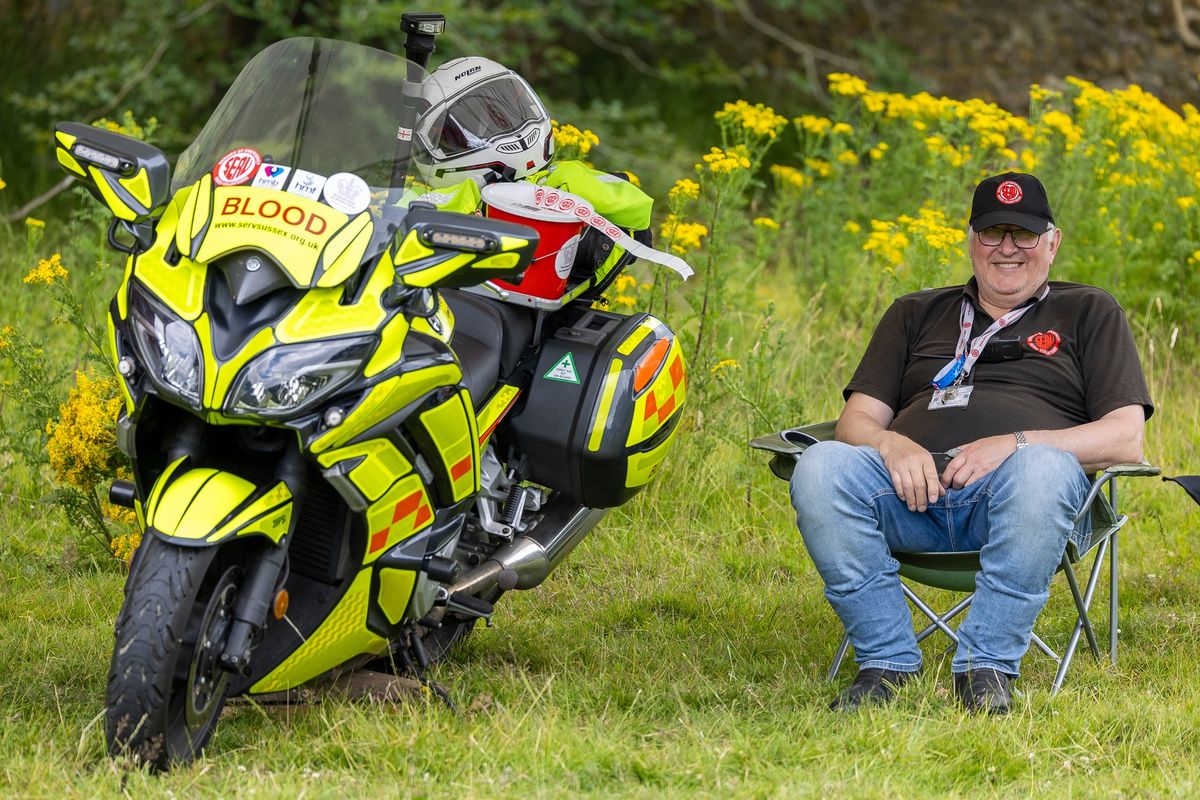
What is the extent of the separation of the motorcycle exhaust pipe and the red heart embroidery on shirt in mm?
1188

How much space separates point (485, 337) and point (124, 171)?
2.95 ft

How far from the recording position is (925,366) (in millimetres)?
3947

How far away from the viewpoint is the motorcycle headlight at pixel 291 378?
105 inches

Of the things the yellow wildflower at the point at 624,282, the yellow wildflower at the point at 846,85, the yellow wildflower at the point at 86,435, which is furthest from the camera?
the yellow wildflower at the point at 846,85

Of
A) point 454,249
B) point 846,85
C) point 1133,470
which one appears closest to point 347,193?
point 454,249

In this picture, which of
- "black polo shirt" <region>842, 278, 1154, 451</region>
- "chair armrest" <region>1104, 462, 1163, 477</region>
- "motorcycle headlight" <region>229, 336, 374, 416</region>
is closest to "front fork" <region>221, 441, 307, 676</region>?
"motorcycle headlight" <region>229, 336, 374, 416</region>

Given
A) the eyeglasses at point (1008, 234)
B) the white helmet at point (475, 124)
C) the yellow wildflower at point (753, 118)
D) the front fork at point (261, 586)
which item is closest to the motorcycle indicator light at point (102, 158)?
the front fork at point (261, 586)

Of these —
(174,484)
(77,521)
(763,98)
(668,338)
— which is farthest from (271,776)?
(763,98)

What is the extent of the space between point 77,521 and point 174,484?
1757mm

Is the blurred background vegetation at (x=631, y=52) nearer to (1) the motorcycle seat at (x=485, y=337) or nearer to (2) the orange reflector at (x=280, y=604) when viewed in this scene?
(1) the motorcycle seat at (x=485, y=337)

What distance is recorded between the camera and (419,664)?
3535 millimetres

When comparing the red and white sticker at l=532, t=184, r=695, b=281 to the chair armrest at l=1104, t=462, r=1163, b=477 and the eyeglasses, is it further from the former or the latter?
the chair armrest at l=1104, t=462, r=1163, b=477

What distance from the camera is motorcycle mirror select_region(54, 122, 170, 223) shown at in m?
2.92

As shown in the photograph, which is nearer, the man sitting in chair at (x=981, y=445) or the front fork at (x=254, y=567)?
the front fork at (x=254, y=567)
